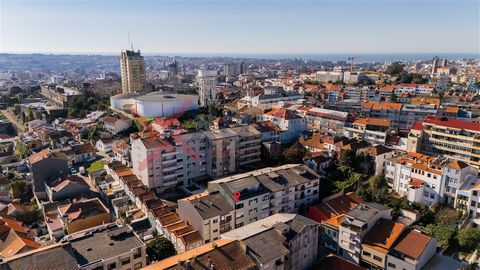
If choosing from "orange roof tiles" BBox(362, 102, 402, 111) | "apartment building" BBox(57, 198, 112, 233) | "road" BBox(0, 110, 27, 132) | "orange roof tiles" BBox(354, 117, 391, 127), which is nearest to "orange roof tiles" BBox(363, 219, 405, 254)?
"orange roof tiles" BBox(354, 117, 391, 127)

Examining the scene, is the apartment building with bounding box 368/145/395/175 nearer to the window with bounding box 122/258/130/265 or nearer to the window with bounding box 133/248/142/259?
the window with bounding box 133/248/142/259

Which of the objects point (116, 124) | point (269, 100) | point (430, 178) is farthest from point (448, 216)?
point (116, 124)

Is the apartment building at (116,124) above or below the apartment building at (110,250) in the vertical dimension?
above

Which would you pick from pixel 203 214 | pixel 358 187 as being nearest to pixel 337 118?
pixel 358 187

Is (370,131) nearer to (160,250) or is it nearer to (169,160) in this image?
(169,160)

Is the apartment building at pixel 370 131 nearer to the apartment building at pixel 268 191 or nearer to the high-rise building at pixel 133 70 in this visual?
the apartment building at pixel 268 191

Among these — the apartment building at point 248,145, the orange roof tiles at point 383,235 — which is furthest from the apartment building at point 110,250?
the apartment building at point 248,145
